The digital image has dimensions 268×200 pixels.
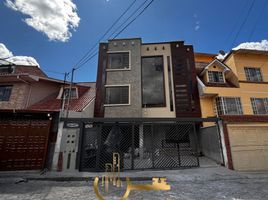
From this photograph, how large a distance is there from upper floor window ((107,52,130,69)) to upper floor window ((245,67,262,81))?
11.6 meters

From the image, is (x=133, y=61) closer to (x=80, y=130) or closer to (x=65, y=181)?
(x=80, y=130)

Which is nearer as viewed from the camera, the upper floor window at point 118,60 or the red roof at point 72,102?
the red roof at point 72,102

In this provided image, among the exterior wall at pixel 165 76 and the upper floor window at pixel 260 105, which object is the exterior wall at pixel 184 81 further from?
the upper floor window at pixel 260 105

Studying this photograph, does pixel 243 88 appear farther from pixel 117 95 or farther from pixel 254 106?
pixel 117 95

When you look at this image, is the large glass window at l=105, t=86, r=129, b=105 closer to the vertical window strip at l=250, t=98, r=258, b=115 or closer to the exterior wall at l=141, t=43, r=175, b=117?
the exterior wall at l=141, t=43, r=175, b=117

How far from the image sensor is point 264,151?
7.64 m

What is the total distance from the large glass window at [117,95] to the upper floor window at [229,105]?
320 inches

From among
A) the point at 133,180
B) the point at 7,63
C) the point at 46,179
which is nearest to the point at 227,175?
the point at 133,180

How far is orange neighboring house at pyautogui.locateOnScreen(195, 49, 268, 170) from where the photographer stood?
24.8ft

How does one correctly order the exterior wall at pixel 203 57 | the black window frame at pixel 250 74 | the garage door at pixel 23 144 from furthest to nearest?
the exterior wall at pixel 203 57, the black window frame at pixel 250 74, the garage door at pixel 23 144

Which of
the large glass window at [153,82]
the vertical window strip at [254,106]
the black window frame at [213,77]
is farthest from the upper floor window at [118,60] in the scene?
the vertical window strip at [254,106]

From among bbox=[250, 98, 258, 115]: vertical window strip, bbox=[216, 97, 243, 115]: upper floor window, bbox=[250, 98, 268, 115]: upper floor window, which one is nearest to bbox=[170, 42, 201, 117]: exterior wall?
bbox=[216, 97, 243, 115]: upper floor window

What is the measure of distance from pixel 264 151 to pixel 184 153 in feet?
15.6

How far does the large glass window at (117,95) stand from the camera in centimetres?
1270
